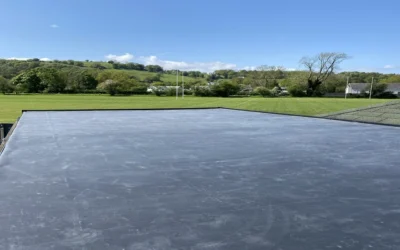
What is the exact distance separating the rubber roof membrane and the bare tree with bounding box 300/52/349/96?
3932 centimetres

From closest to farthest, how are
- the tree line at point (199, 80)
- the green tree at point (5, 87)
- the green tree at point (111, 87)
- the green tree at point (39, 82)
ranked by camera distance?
the green tree at point (5, 87)
the green tree at point (111, 87)
the tree line at point (199, 80)
the green tree at point (39, 82)

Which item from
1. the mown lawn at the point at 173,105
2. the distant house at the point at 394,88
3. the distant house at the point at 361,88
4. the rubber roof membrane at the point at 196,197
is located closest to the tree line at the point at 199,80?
the distant house at the point at 361,88

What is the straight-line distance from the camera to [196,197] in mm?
1626

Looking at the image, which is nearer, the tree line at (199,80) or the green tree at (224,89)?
the green tree at (224,89)

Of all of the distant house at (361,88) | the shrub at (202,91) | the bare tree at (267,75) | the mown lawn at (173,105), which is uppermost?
the bare tree at (267,75)

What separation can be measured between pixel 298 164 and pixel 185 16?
22.3 m

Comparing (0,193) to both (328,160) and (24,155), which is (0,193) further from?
(328,160)

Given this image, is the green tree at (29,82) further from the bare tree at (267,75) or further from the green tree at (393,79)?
the green tree at (393,79)

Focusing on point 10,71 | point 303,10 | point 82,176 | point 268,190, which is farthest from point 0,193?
point 10,71

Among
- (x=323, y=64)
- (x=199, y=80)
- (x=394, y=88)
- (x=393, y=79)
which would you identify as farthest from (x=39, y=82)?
(x=393, y=79)

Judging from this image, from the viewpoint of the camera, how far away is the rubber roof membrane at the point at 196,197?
3.82 ft

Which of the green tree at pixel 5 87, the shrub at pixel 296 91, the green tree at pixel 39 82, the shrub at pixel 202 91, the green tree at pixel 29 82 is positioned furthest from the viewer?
the green tree at pixel 39 82

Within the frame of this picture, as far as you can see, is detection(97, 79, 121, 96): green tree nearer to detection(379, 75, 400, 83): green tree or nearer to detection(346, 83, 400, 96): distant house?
detection(346, 83, 400, 96): distant house

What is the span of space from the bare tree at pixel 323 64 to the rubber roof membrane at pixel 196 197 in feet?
129
